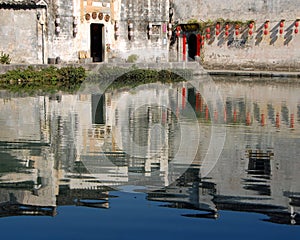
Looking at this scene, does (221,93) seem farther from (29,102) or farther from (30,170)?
(30,170)

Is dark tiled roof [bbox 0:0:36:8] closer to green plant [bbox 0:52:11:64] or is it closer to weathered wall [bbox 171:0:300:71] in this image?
green plant [bbox 0:52:11:64]

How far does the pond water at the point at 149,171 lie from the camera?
20.5 ft

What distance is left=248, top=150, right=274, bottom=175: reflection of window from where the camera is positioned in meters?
8.59

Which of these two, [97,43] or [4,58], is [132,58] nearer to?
[97,43]

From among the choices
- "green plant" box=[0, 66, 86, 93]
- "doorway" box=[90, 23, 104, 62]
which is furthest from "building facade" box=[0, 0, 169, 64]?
"green plant" box=[0, 66, 86, 93]

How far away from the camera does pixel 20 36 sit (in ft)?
81.6

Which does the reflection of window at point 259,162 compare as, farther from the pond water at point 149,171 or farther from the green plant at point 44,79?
the green plant at point 44,79

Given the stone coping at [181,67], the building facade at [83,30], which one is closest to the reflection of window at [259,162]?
the stone coping at [181,67]

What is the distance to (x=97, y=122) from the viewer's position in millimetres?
13414

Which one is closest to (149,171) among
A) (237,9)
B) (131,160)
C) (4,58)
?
(131,160)

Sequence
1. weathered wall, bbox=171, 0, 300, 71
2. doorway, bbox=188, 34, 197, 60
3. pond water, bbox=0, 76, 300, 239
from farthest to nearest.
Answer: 1. doorway, bbox=188, 34, 197, 60
2. weathered wall, bbox=171, 0, 300, 71
3. pond water, bbox=0, 76, 300, 239

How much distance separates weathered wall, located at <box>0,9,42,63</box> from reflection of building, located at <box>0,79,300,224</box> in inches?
360

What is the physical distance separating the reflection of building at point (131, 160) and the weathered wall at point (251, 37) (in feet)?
41.8

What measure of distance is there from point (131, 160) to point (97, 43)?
21147mm
